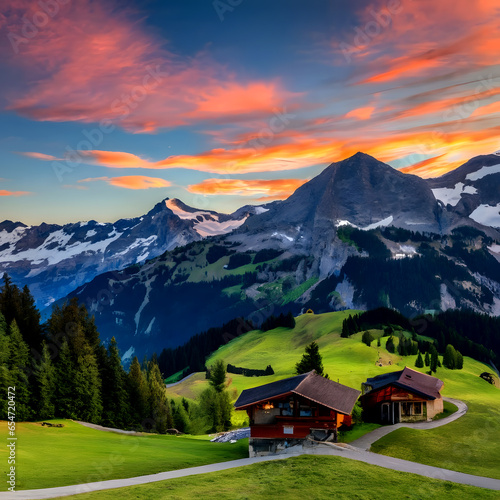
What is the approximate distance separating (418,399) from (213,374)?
3729cm

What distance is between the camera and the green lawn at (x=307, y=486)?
35.1 meters

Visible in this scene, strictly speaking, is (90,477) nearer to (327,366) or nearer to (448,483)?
(448,483)

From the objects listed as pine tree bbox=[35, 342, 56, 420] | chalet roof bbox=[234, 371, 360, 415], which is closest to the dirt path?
chalet roof bbox=[234, 371, 360, 415]

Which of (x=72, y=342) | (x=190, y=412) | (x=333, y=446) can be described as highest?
(x=72, y=342)

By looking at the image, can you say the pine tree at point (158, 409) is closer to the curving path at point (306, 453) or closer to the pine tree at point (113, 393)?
the pine tree at point (113, 393)

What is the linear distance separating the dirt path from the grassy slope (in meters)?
1.31

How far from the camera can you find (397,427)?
69938mm

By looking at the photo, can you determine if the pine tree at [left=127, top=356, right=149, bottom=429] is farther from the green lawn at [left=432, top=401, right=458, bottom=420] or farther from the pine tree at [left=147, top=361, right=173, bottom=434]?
the green lawn at [left=432, top=401, right=458, bottom=420]

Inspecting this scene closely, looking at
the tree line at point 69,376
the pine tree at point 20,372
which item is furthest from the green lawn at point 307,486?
the pine tree at point 20,372

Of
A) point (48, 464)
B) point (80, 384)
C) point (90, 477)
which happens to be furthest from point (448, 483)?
point (80, 384)

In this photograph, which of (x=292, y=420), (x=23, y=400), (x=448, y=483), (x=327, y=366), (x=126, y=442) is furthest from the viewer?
(x=327, y=366)

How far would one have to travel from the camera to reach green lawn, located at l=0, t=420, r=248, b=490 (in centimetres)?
4081

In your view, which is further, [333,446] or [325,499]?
[333,446]

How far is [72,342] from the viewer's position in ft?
266
